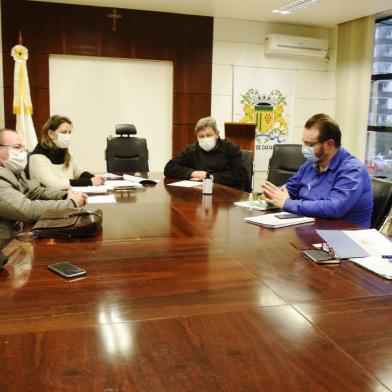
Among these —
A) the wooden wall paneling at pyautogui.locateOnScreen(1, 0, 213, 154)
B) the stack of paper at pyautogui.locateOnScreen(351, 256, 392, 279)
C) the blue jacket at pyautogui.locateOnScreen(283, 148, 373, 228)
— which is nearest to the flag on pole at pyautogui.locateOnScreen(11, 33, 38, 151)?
the wooden wall paneling at pyautogui.locateOnScreen(1, 0, 213, 154)

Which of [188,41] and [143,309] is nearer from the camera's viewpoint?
[143,309]

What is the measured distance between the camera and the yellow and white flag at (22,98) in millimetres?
5186

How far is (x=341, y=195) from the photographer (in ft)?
8.17

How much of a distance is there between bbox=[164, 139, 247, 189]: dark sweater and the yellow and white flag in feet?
6.65

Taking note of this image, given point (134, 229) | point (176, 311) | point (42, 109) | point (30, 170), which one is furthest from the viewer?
point (42, 109)

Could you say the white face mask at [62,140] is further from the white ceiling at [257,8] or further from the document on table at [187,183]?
the white ceiling at [257,8]

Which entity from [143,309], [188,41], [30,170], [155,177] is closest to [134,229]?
[143,309]

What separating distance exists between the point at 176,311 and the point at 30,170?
254 centimetres

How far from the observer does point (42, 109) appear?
5.64m

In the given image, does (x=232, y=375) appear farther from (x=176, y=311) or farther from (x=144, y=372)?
(x=176, y=311)

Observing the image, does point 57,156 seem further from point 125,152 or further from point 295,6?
point 295,6

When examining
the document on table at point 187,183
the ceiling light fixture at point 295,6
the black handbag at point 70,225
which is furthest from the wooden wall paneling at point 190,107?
the black handbag at point 70,225

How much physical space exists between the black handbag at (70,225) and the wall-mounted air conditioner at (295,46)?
4.93 meters

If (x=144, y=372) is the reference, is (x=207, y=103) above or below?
above
